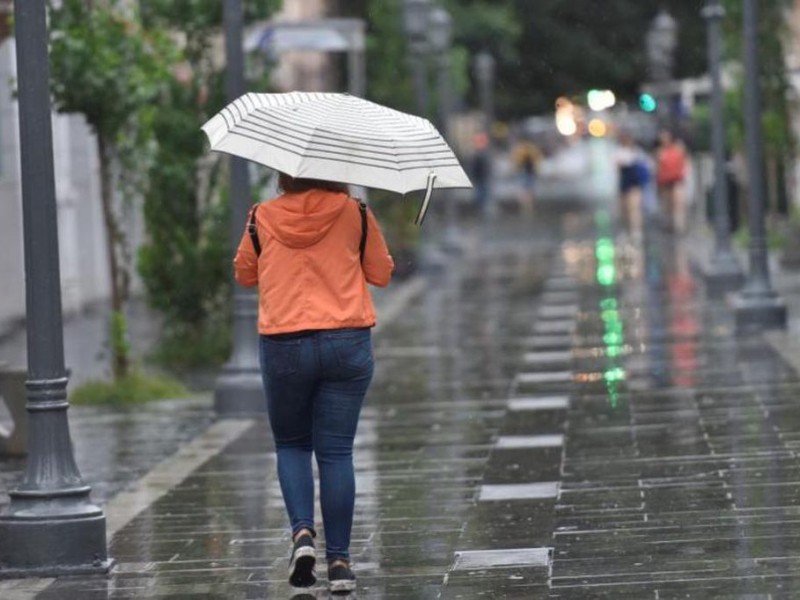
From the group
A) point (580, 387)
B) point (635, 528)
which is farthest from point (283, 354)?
point (580, 387)

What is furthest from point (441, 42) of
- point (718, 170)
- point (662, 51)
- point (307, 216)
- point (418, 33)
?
point (307, 216)

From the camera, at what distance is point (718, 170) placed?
952 inches

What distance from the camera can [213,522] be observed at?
9.49m

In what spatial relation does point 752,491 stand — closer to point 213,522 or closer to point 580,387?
point 213,522

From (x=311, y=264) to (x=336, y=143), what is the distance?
1.50ft

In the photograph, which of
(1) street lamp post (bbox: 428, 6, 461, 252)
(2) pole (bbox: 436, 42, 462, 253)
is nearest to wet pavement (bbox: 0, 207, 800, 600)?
(2) pole (bbox: 436, 42, 462, 253)

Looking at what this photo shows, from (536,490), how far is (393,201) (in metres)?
21.4

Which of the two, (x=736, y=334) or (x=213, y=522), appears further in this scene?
(x=736, y=334)

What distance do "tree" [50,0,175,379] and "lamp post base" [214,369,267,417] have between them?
169 centimetres

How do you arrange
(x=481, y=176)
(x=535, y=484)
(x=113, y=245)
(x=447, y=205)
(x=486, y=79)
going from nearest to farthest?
(x=535, y=484) < (x=113, y=245) < (x=447, y=205) < (x=481, y=176) < (x=486, y=79)

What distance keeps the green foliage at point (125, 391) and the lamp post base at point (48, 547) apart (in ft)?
21.5

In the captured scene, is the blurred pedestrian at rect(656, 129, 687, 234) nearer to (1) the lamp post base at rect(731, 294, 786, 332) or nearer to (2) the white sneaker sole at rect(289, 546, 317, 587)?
(1) the lamp post base at rect(731, 294, 786, 332)

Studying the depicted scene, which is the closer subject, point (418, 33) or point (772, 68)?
point (772, 68)

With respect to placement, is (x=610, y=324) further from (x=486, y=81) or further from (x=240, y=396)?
(x=486, y=81)
